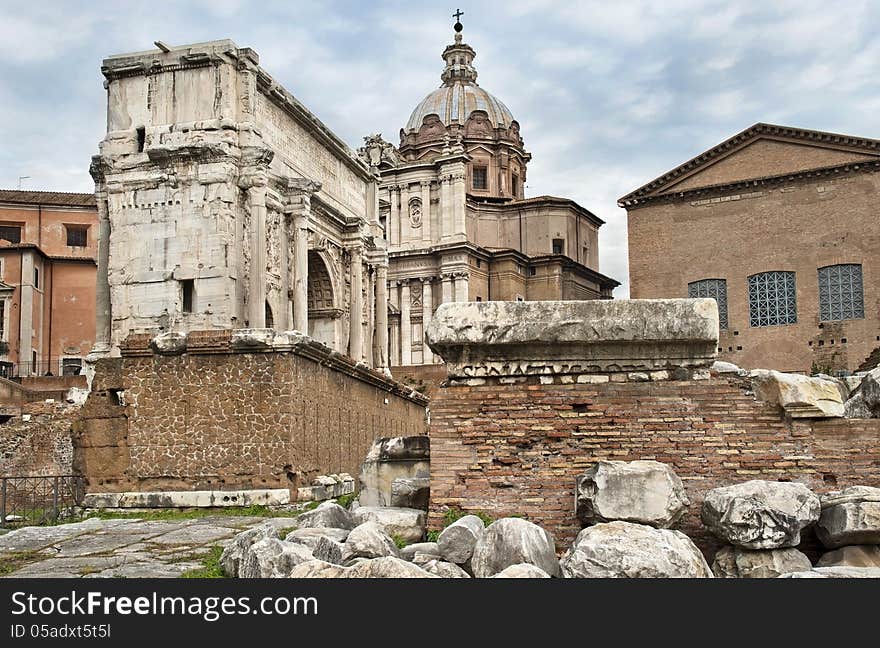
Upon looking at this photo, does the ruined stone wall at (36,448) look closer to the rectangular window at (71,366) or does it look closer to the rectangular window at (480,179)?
the rectangular window at (71,366)

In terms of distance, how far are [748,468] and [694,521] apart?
1.78ft

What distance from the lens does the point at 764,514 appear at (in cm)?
573

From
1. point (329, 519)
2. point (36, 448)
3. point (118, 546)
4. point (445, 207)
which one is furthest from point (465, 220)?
point (329, 519)

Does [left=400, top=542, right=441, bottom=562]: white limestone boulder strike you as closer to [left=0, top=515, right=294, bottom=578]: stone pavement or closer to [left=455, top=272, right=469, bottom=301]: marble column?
[left=0, top=515, right=294, bottom=578]: stone pavement

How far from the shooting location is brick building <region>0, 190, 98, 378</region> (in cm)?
3950

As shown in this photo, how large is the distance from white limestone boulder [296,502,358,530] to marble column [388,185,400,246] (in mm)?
42202

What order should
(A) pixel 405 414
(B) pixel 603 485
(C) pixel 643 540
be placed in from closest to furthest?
(C) pixel 643 540
(B) pixel 603 485
(A) pixel 405 414

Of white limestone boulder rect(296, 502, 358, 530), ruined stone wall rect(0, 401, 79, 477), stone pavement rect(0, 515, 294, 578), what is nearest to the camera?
white limestone boulder rect(296, 502, 358, 530)

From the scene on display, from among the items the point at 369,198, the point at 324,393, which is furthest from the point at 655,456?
the point at 369,198

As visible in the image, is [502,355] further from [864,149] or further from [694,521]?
[864,149]

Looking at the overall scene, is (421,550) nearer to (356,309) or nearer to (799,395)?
(799,395)

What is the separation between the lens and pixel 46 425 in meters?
21.6

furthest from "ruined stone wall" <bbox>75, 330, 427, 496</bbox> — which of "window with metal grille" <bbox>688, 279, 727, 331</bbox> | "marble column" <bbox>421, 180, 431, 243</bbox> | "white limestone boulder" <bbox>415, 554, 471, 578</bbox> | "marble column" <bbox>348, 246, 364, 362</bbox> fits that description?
"marble column" <bbox>421, 180, 431, 243</bbox>
